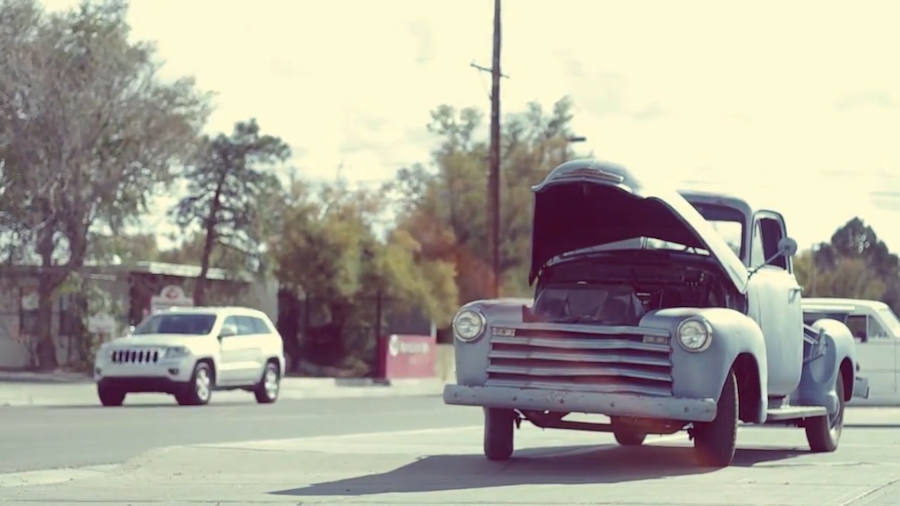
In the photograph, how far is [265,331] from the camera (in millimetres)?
28984

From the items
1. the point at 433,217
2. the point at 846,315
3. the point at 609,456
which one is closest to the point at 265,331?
the point at 846,315

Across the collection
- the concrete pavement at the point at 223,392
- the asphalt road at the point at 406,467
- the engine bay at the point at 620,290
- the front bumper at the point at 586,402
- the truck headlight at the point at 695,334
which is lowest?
the concrete pavement at the point at 223,392

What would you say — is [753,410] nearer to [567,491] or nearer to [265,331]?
[567,491]

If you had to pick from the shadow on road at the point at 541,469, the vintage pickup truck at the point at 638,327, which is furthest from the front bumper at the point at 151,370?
the vintage pickup truck at the point at 638,327

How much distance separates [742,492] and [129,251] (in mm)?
32759

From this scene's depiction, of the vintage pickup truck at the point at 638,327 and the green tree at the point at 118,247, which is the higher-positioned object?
the green tree at the point at 118,247

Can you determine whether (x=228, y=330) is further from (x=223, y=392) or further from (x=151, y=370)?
(x=223, y=392)

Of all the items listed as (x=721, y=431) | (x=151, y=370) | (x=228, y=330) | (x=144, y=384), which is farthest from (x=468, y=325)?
(x=228, y=330)

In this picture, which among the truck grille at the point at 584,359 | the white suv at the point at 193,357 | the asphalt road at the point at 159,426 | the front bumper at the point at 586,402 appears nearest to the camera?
the front bumper at the point at 586,402

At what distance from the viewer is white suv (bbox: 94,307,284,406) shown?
25.8 meters

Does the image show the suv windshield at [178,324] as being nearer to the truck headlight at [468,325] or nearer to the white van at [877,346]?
the white van at [877,346]

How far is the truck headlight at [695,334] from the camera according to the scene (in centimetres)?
1116

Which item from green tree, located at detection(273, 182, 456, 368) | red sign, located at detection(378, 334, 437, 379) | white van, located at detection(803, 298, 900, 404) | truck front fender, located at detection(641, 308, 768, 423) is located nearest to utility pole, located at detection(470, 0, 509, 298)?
red sign, located at detection(378, 334, 437, 379)

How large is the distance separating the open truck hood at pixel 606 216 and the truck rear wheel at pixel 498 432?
126cm
